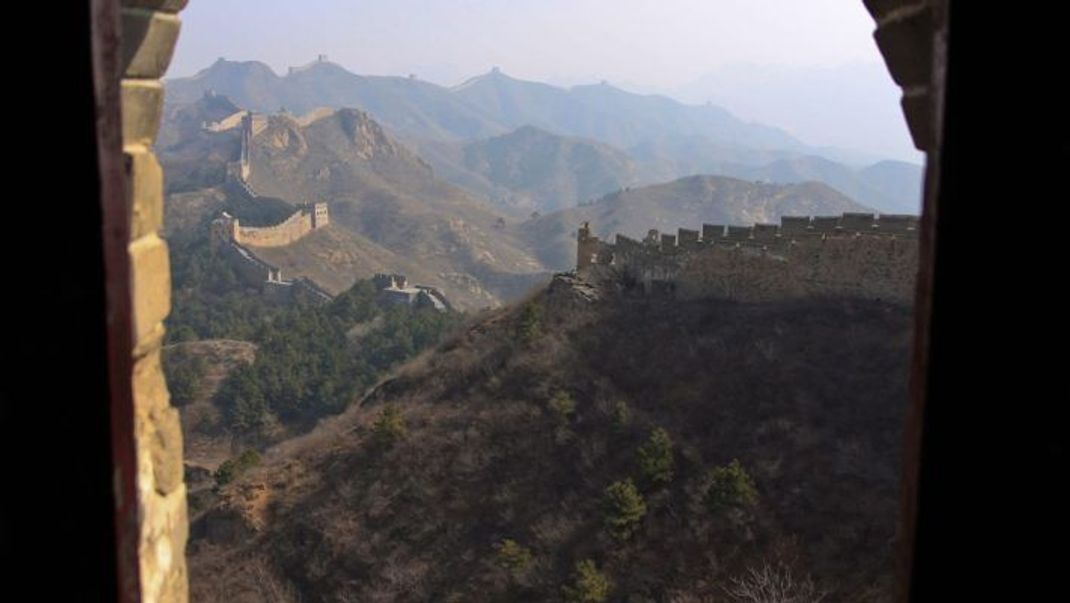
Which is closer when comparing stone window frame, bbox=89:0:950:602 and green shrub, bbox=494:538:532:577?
stone window frame, bbox=89:0:950:602

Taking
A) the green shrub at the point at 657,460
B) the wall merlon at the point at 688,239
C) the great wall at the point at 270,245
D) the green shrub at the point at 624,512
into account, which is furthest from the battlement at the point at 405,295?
the green shrub at the point at 624,512

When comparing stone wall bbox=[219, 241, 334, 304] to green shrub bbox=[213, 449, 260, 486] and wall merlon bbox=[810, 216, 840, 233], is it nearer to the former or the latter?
green shrub bbox=[213, 449, 260, 486]

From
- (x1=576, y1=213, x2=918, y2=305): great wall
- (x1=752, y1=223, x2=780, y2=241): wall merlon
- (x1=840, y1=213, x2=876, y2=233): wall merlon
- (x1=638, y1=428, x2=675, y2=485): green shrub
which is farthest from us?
(x1=752, y1=223, x2=780, y2=241): wall merlon

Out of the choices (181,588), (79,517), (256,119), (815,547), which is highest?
(256,119)

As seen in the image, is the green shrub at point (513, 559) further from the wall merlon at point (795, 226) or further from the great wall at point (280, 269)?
the great wall at point (280, 269)

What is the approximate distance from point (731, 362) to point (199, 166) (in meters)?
82.4

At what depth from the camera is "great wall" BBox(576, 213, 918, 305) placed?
44.9 feet

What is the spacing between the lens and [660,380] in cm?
1403

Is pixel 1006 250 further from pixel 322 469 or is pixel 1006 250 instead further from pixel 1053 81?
pixel 322 469

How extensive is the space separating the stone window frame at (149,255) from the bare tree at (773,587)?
6.79 meters

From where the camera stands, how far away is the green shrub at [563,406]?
1379 cm

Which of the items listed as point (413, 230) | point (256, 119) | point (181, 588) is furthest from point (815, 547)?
point (256, 119)

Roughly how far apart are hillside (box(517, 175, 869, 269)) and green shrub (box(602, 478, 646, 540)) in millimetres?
81778

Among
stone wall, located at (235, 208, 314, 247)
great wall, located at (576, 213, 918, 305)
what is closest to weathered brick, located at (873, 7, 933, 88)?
great wall, located at (576, 213, 918, 305)
